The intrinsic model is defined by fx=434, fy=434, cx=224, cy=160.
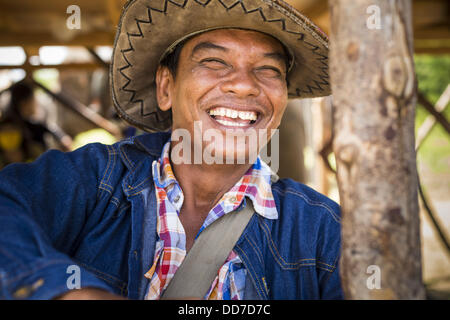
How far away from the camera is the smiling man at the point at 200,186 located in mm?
1652

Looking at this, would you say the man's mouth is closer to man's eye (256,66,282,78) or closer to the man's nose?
the man's nose

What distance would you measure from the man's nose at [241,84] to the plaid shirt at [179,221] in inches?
15.4

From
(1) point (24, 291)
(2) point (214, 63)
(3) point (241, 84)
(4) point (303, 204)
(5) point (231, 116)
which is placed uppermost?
(2) point (214, 63)

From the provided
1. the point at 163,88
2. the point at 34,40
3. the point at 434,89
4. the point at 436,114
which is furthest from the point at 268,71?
the point at 434,89

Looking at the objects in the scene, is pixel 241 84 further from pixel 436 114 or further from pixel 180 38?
pixel 436 114

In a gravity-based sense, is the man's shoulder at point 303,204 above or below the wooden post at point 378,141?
below

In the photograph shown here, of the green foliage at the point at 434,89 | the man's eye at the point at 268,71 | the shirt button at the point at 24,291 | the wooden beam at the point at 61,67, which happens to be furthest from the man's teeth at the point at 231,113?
the green foliage at the point at 434,89

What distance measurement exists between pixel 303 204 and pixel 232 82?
1.99 feet

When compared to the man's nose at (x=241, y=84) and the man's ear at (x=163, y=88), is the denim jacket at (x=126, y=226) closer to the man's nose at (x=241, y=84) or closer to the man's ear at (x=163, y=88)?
the man's ear at (x=163, y=88)

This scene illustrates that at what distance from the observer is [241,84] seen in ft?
5.90

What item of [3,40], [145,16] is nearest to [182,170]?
[145,16]
